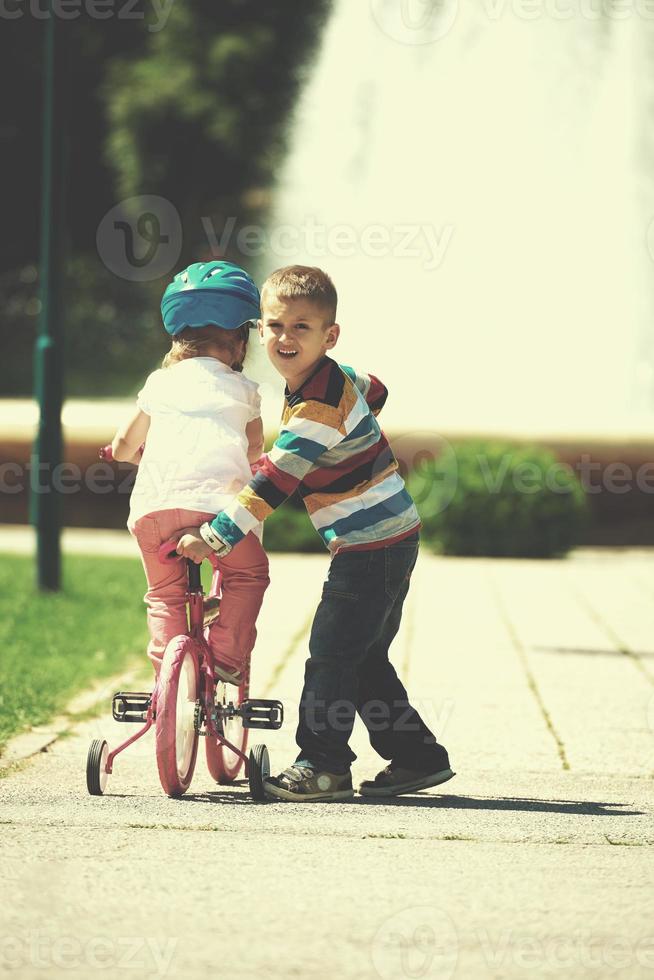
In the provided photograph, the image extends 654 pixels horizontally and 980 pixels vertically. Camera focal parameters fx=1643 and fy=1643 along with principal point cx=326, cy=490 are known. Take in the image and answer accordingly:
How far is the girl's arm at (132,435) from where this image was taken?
5016 millimetres

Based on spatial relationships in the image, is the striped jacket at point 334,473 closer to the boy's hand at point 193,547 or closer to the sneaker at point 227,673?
the boy's hand at point 193,547

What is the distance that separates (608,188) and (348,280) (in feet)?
10.6

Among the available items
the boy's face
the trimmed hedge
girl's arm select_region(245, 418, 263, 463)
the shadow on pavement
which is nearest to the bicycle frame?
girl's arm select_region(245, 418, 263, 463)

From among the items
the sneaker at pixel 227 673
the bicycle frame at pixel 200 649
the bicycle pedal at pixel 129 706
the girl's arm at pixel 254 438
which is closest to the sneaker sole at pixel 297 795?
the bicycle frame at pixel 200 649

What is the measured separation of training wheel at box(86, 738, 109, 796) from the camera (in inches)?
195

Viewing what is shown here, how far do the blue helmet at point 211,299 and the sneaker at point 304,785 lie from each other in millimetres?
1374

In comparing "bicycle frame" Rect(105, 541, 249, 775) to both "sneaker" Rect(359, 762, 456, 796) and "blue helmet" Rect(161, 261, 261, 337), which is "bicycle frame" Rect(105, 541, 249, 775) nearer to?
"sneaker" Rect(359, 762, 456, 796)

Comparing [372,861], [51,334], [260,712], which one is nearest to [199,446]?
[260,712]

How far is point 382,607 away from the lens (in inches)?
199

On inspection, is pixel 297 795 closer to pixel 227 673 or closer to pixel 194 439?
pixel 227 673

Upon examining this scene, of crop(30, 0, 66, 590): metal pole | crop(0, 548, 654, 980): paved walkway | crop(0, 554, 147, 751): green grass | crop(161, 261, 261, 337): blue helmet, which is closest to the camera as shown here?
crop(0, 548, 654, 980): paved walkway

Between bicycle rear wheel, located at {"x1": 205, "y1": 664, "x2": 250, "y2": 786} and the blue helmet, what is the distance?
1105 millimetres

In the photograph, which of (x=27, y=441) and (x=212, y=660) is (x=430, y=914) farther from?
(x=27, y=441)

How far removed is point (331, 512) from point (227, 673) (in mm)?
595
